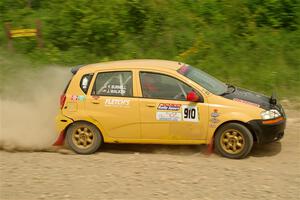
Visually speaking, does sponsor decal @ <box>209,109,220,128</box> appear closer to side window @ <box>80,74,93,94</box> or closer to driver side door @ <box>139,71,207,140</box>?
driver side door @ <box>139,71,207,140</box>

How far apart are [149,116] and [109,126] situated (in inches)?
30.5

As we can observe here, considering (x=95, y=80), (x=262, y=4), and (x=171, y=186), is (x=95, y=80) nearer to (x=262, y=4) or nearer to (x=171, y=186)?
(x=171, y=186)

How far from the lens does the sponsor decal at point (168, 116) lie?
8.51m

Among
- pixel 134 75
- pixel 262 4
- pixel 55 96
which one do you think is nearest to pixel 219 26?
pixel 262 4

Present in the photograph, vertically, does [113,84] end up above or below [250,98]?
above

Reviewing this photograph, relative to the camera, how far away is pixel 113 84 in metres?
8.87

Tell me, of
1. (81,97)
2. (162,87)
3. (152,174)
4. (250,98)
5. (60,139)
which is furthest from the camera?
(60,139)

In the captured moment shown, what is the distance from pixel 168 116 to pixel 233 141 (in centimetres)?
120

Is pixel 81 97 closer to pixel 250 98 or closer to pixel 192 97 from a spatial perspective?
pixel 192 97

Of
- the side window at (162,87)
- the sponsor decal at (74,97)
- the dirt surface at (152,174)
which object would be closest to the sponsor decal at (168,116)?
the side window at (162,87)

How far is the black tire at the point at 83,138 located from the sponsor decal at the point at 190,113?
5.39 feet

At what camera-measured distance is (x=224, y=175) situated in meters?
7.16

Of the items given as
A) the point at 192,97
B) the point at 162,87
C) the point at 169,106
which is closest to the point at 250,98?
the point at 192,97

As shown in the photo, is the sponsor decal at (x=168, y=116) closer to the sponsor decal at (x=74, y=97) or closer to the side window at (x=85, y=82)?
the side window at (x=85, y=82)
